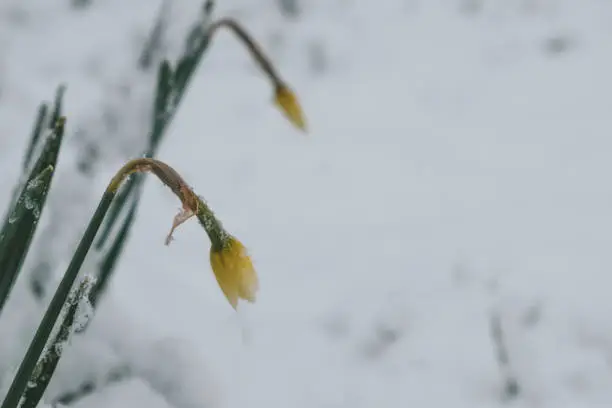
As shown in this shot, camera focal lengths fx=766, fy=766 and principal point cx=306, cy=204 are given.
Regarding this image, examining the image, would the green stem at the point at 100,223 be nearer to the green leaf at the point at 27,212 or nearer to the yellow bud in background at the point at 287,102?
the green leaf at the point at 27,212

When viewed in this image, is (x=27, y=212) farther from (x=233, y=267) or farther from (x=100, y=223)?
(x=233, y=267)

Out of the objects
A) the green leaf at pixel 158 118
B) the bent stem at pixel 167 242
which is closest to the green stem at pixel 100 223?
the bent stem at pixel 167 242

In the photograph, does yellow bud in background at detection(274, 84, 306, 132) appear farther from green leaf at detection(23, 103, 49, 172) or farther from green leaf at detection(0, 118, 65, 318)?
green leaf at detection(0, 118, 65, 318)

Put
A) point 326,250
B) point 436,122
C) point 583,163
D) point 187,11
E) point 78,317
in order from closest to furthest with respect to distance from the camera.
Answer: point 78,317
point 326,250
point 583,163
point 436,122
point 187,11

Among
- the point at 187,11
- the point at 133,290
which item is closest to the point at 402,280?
the point at 133,290

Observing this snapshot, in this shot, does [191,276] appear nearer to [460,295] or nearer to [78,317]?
[460,295]

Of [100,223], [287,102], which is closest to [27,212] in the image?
Result: [100,223]

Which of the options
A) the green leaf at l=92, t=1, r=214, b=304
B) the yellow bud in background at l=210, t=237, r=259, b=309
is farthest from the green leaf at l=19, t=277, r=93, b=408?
the green leaf at l=92, t=1, r=214, b=304
